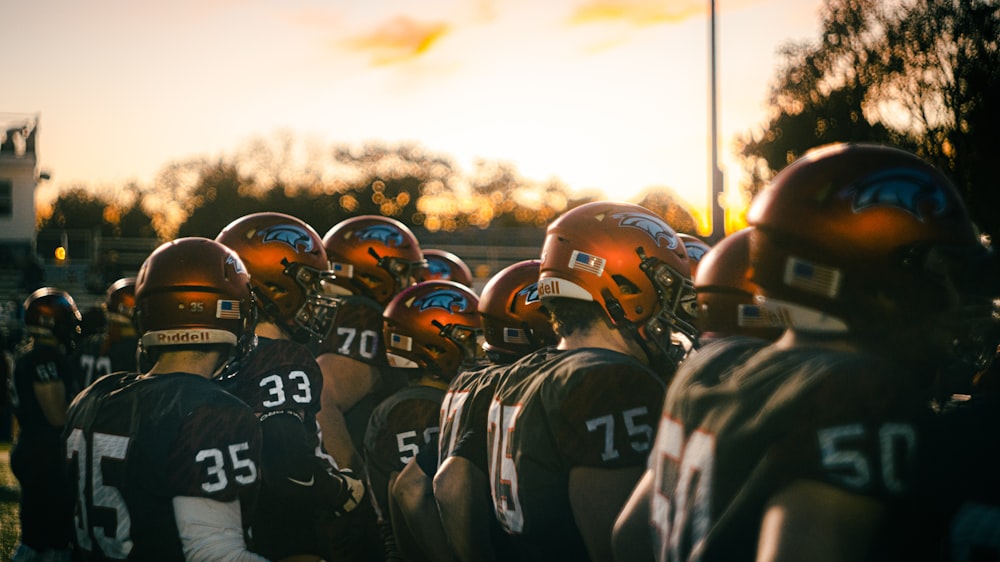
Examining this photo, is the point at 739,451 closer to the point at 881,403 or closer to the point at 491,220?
the point at 881,403

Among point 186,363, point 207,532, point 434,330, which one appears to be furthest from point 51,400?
point 207,532

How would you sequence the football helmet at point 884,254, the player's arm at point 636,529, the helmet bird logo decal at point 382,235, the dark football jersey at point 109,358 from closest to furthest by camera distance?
the football helmet at point 884,254 → the player's arm at point 636,529 → the helmet bird logo decal at point 382,235 → the dark football jersey at point 109,358

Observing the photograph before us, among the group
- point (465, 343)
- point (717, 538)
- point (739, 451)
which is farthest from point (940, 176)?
point (465, 343)

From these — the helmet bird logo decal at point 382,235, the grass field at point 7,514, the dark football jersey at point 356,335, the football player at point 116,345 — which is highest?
the helmet bird logo decal at point 382,235

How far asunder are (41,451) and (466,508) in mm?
5012

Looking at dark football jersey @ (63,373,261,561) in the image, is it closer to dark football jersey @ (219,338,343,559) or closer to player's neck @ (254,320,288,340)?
dark football jersey @ (219,338,343,559)

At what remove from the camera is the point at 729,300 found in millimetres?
3424

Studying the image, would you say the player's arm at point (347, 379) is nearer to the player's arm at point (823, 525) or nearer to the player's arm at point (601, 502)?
the player's arm at point (601, 502)

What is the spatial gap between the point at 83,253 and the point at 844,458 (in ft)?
128

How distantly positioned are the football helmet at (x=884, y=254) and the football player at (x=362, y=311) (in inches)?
161

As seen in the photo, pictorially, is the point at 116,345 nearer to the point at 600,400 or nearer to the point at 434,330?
the point at 434,330

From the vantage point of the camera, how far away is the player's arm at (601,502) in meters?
2.67

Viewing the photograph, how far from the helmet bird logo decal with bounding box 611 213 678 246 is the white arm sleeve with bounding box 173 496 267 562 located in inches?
68.1

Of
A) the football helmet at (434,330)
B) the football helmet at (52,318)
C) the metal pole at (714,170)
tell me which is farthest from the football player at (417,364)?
the metal pole at (714,170)
